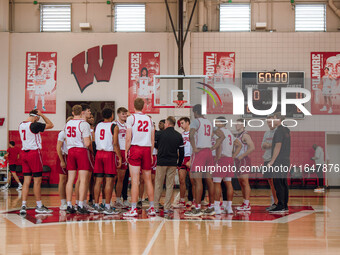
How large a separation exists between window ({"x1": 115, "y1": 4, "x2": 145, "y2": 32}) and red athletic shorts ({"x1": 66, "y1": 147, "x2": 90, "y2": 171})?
9.52 m

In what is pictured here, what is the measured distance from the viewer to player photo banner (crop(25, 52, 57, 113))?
1705 cm

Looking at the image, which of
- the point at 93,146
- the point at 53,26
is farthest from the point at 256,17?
the point at 93,146

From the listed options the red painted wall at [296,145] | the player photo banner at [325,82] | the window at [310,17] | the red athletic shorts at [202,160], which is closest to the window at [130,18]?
the red painted wall at [296,145]

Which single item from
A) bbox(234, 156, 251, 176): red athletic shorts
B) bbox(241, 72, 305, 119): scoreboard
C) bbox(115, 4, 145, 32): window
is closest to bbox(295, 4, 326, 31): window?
bbox(241, 72, 305, 119): scoreboard

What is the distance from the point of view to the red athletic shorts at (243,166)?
9.52 meters

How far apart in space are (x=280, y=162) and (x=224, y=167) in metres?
1.35

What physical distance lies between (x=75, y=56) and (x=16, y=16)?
2.74m

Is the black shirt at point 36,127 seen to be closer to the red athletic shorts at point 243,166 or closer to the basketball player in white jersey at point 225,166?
the basketball player in white jersey at point 225,166

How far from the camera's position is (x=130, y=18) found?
683 inches

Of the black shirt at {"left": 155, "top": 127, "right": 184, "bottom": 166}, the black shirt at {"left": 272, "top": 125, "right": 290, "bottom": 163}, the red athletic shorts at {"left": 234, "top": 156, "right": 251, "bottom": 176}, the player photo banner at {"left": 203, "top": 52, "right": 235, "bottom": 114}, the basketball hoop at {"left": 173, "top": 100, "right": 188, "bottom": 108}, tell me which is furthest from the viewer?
the player photo banner at {"left": 203, "top": 52, "right": 235, "bottom": 114}

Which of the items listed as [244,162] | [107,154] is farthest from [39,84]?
[244,162]

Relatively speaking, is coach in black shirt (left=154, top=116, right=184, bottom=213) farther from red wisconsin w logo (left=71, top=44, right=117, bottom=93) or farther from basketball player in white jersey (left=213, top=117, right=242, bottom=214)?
red wisconsin w logo (left=71, top=44, right=117, bottom=93)

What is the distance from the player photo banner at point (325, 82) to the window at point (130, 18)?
6258mm

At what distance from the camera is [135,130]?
8320 millimetres
